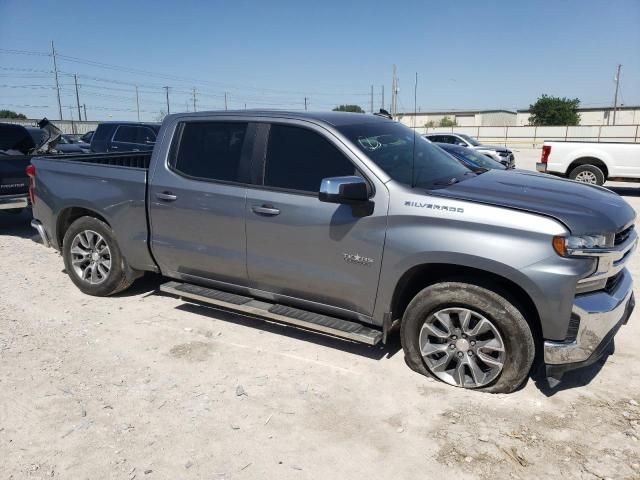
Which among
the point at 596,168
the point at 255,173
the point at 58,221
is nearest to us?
the point at 255,173

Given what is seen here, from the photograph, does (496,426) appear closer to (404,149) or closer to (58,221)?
(404,149)

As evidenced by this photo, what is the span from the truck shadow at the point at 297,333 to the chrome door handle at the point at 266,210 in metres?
1.15

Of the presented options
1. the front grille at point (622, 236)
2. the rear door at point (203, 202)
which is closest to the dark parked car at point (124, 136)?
the rear door at point (203, 202)

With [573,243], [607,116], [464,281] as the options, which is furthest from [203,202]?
[607,116]

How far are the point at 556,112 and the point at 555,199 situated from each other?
83481mm

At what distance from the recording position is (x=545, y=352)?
10.9 ft

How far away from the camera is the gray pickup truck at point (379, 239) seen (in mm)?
3303

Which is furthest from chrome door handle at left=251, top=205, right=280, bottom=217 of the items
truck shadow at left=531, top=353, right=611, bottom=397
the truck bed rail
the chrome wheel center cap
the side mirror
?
the truck bed rail

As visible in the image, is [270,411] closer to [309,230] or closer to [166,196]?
[309,230]

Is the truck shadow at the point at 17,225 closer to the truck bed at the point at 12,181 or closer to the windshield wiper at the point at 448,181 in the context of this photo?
the truck bed at the point at 12,181

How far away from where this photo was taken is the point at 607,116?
250 feet

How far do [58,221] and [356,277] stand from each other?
360 cm

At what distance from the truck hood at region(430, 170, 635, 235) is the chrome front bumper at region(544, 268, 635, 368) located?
17.3 inches

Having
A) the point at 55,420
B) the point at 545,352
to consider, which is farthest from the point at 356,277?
the point at 55,420
